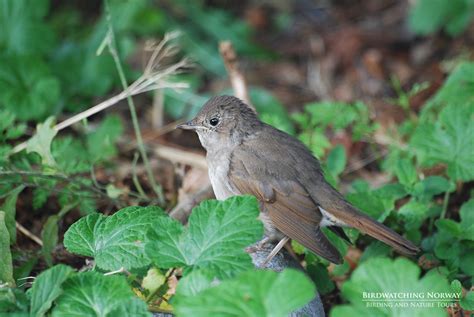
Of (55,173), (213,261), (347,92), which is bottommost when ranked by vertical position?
(347,92)

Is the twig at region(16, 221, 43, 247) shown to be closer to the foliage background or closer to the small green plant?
the foliage background

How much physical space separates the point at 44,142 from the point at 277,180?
143cm

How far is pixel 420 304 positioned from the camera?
2.45 m

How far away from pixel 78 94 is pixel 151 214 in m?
3.30

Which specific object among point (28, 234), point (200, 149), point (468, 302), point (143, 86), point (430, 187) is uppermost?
point (143, 86)

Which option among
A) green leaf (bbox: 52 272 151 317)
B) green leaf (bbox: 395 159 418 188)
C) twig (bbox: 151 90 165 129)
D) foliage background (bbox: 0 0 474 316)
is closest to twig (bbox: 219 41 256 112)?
foliage background (bbox: 0 0 474 316)

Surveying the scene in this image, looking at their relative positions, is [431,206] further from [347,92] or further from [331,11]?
[331,11]

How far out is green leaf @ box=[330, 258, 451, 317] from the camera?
2.39m

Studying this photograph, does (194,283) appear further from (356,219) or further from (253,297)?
(356,219)

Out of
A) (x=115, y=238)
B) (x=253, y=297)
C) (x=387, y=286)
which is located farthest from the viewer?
(x=115, y=238)

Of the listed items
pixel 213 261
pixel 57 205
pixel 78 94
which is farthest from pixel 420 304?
pixel 78 94

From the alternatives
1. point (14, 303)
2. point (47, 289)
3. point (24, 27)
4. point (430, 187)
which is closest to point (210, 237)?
point (47, 289)

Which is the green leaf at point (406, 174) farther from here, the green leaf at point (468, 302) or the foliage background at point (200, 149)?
the green leaf at point (468, 302)

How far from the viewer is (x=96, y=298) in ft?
8.68
